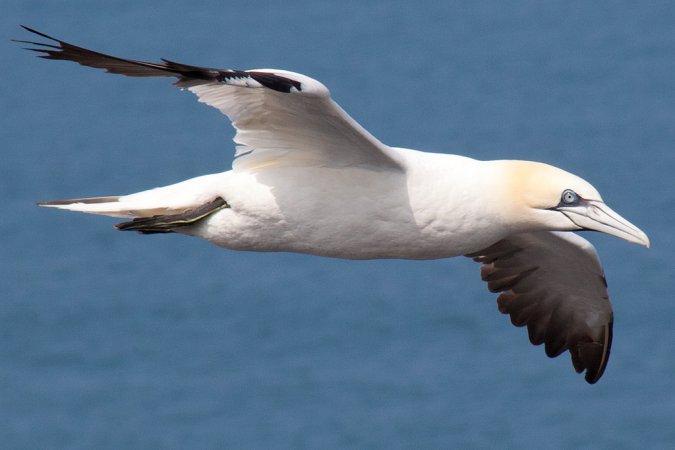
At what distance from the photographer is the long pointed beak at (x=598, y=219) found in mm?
9008

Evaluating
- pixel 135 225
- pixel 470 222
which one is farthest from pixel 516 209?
pixel 135 225

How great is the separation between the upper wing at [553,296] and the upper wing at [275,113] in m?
2.27

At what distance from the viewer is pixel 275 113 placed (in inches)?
353

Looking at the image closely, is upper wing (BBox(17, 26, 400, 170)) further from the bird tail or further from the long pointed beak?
the long pointed beak

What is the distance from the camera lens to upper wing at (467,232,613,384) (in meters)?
10.9

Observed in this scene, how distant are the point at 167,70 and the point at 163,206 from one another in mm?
1610

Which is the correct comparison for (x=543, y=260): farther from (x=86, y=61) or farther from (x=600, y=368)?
(x=86, y=61)

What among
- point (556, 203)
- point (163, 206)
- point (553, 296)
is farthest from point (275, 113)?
point (553, 296)

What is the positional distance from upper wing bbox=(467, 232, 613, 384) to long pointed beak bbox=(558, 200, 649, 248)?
169 cm

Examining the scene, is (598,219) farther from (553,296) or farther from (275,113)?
(553,296)

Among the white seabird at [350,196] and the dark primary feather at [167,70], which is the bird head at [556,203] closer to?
the white seabird at [350,196]

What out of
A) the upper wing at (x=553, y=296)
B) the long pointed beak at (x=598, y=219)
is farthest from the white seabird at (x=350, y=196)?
the upper wing at (x=553, y=296)

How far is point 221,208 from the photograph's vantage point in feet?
30.2

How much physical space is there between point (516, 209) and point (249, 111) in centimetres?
165
